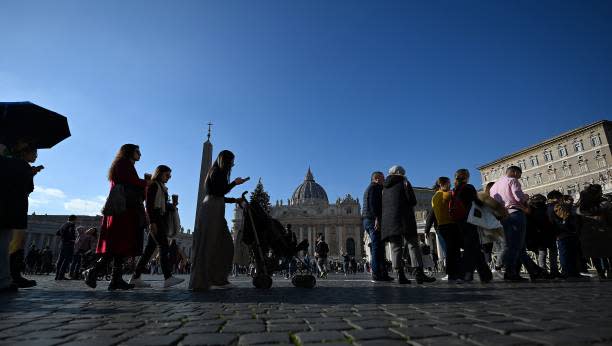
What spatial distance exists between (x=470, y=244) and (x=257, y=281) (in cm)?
398

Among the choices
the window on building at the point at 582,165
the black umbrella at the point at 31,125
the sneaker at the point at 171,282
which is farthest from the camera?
the window on building at the point at 582,165

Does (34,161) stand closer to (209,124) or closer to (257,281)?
(257,281)

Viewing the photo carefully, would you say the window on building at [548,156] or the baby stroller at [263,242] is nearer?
the baby stroller at [263,242]

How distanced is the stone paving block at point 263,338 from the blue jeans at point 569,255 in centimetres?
762

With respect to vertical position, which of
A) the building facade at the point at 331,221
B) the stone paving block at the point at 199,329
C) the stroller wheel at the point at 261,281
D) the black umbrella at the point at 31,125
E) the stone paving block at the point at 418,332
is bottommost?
the stone paving block at the point at 418,332

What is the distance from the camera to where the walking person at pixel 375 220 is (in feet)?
22.5

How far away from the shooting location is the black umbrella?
7.44 metres

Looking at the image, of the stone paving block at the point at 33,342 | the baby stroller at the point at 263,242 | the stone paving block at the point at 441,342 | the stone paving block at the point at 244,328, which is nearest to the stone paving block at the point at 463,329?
the stone paving block at the point at 441,342

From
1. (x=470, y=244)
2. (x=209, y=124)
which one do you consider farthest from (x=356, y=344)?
(x=209, y=124)

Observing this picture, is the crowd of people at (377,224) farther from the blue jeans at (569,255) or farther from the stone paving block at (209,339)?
the stone paving block at (209,339)

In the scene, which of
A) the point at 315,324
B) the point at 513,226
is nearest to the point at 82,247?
the point at 315,324

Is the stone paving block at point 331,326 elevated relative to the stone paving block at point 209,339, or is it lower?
lower

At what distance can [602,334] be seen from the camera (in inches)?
64.9

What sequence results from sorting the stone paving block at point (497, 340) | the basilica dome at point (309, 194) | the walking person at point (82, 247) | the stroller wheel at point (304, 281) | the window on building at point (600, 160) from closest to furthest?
1. the stone paving block at point (497, 340)
2. the stroller wheel at point (304, 281)
3. the walking person at point (82, 247)
4. the window on building at point (600, 160)
5. the basilica dome at point (309, 194)
